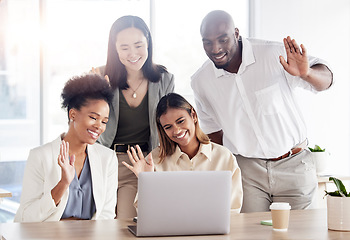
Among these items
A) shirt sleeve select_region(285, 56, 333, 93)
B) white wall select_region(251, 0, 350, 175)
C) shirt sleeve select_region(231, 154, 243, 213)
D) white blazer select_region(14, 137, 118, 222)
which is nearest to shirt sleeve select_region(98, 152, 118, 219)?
white blazer select_region(14, 137, 118, 222)

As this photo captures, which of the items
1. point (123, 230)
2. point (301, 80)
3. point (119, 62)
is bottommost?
point (123, 230)

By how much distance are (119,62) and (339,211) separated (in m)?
1.48

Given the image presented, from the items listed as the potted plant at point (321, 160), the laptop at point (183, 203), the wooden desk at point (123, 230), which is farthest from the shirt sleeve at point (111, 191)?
the potted plant at point (321, 160)

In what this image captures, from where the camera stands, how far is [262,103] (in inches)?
117

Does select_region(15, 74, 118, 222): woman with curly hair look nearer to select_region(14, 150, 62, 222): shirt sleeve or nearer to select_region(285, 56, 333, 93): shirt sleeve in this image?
select_region(14, 150, 62, 222): shirt sleeve

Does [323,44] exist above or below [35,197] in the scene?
above

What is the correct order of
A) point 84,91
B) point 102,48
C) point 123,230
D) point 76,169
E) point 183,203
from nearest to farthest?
point 183,203 → point 123,230 → point 76,169 → point 84,91 → point 102,48

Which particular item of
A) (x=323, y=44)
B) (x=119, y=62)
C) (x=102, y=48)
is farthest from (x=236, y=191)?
(x=323, y=44)

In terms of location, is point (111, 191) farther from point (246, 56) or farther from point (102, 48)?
point (102, 48)

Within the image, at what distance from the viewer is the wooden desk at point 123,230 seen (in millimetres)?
1920

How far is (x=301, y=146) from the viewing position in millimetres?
3072

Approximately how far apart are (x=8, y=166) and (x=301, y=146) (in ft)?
7.62

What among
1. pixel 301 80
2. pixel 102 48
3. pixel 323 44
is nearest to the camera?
pixel 301 80

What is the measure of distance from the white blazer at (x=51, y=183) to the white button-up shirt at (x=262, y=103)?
2.34 feet
